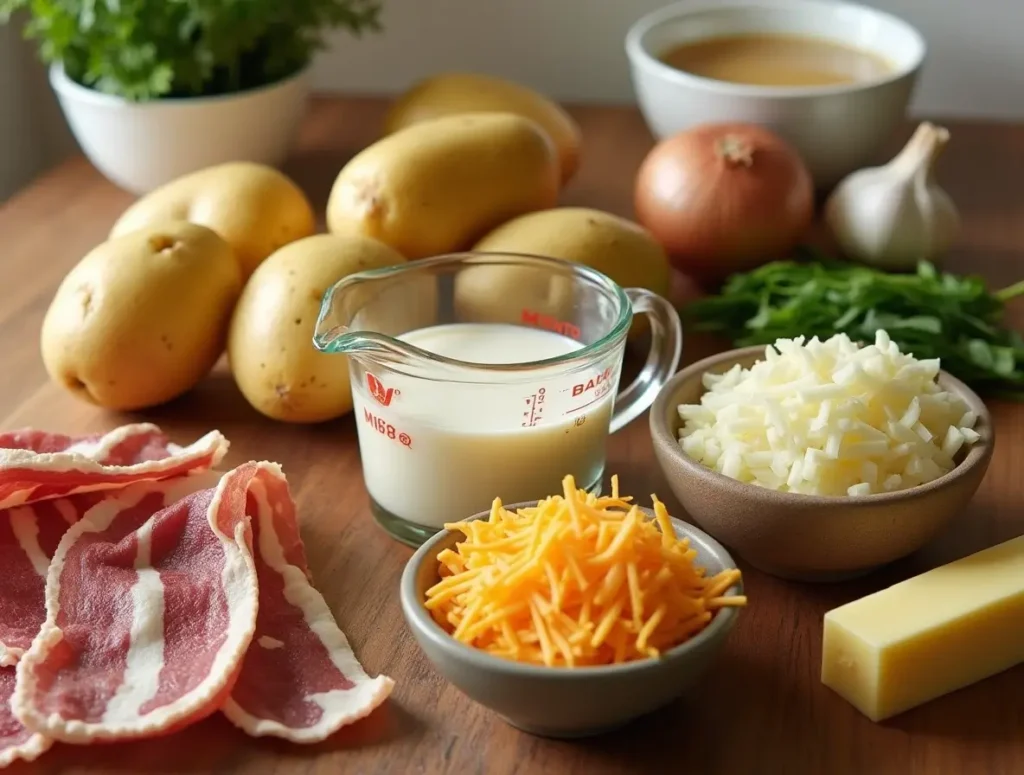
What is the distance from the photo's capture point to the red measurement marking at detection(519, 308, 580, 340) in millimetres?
1123

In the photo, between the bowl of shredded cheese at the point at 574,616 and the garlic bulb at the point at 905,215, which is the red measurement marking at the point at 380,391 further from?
the garlic bulb at the point at 905,215

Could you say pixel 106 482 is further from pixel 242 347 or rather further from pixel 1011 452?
pixel 1011 452

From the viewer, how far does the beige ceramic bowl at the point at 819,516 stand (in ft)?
2.85

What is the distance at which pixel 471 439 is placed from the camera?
0.96 meters

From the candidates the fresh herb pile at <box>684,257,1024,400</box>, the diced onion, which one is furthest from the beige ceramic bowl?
the fresh herb pile at <box>684,257,1024,400</box>

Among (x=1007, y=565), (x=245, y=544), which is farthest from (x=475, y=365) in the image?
(x=1007, y=565)

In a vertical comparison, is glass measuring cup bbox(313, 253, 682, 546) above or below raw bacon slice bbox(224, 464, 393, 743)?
above

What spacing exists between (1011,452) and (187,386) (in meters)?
0.69

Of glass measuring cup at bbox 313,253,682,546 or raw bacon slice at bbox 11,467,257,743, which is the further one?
glass measuring cup at bbox 313,253,682,546

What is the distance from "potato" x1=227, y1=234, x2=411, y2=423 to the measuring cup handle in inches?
8.8

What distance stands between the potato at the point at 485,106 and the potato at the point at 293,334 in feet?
1.40

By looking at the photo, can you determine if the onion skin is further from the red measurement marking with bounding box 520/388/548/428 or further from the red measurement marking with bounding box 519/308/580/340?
the red measurement marking with bounding box 520/388/548/428

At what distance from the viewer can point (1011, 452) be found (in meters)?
1.12

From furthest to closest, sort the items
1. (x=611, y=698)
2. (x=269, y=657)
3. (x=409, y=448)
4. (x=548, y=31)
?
(x=548, y=31) → (x=409, y=448) → (x=269, y=657) → (x=611, y=698)
